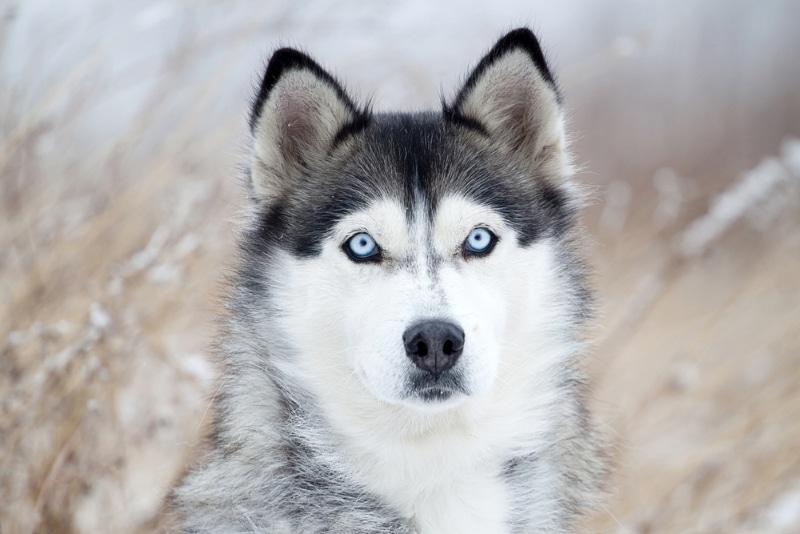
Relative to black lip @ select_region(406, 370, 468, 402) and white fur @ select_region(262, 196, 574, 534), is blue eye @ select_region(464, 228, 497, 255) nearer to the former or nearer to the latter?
white fur @ select_region(262, 196, 574, 534)

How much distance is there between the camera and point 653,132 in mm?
8320

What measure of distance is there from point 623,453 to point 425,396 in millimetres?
1220

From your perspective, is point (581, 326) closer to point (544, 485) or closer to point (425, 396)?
point (544, 485)

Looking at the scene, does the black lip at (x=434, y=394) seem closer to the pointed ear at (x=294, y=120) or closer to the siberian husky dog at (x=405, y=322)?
the siberian husky dog at (x=405, y=322)

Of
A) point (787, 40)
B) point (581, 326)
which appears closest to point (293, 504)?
point (581, 326)

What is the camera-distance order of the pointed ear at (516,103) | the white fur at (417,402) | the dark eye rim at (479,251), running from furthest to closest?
the pointed ear at (516,103)
the dark eye rim at (479,251)
the white fur at (417,402)

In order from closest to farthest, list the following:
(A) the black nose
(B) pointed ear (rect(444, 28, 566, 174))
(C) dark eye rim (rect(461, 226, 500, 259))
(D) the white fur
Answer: (A) the black nose < (D) the white fur < (C) dark eye rim (rect(461, 226, 500, 259)) < (B) pointed ear (rect(444, 28, 566, 174))

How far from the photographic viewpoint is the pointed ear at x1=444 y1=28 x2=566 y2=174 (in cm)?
231

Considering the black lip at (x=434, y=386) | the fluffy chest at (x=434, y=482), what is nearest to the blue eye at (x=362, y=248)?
the black lip at (x=434, y=386)

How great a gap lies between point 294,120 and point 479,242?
2.22ft

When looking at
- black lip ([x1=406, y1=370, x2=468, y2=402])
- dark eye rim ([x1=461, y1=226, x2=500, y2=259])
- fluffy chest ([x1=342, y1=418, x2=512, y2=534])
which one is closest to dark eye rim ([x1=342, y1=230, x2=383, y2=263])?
dark eye rim ([x1=461, y1=226, x2=500, y2=259])

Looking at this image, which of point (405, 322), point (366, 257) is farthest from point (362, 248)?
point (405, 322)

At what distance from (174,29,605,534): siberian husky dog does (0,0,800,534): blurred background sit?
30 centimetres

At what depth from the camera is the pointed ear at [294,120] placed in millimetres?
2229
